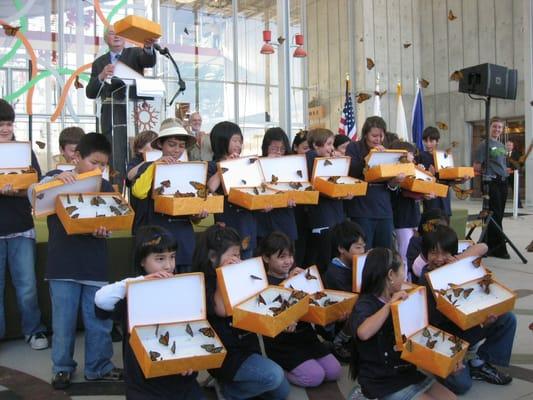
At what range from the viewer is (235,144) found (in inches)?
156

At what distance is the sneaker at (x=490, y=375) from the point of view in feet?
10.4

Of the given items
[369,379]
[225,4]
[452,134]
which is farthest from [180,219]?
[452,134]

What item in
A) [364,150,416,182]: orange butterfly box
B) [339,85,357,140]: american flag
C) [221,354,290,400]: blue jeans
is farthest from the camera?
[339,85,357,140]: american flag

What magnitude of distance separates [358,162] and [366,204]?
350 mm

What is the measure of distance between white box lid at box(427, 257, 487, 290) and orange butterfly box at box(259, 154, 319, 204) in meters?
1.22

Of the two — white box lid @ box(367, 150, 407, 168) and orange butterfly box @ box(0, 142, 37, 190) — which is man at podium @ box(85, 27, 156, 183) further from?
white box lid @ box(367, 150, 407, 168)

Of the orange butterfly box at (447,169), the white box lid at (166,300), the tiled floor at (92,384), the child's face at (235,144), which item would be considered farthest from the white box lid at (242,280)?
the orange butterfly box at (447,169)

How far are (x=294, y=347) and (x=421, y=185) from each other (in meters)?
1.98

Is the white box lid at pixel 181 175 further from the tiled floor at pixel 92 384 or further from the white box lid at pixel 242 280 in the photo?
the tiled floor at pixel 92 384

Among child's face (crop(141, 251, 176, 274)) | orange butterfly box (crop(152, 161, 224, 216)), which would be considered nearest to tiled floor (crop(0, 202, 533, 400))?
child's face (crop(141, 251, 176, 274))

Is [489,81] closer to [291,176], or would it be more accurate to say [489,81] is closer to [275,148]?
[275,148]

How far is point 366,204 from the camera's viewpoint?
4.56 meters

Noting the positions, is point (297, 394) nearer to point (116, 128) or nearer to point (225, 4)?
point (116, 128)

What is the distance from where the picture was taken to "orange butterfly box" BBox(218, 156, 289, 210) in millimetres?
3693
